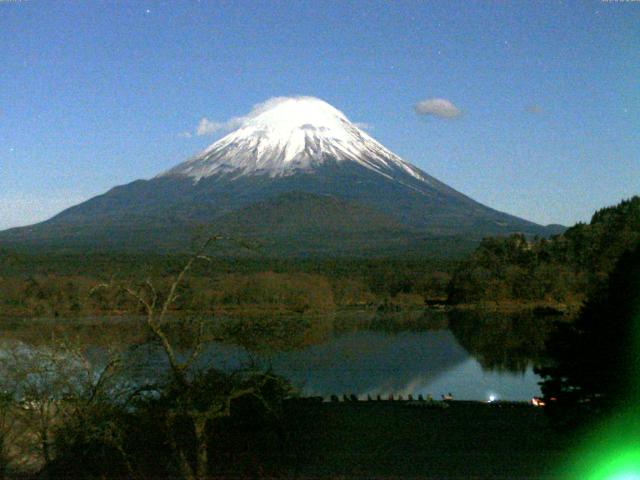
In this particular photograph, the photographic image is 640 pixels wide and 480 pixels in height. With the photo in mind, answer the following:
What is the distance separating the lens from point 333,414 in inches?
468

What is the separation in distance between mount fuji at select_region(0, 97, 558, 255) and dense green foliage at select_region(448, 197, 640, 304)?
2521 centimetres

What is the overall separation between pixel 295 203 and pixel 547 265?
161 feet

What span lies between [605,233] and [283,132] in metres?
79.7

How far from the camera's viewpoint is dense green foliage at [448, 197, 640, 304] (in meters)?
39.3

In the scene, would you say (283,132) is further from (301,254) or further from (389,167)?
(301,254)

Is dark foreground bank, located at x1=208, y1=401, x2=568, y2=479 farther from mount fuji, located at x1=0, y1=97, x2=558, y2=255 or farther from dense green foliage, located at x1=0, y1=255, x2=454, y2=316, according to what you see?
mount fuji, located at x1=0, y1=97, x2=558, y2=255

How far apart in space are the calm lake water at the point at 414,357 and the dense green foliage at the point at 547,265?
4.63m

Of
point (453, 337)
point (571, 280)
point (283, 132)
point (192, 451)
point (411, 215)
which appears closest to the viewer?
point (192, 451)

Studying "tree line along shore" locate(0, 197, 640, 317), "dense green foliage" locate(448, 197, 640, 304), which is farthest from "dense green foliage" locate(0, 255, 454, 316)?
"dense green foliage" locate(448, 197, 640, 304)

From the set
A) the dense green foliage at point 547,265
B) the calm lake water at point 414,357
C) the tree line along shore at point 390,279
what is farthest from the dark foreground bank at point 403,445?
the dense green foliage at point 547,265

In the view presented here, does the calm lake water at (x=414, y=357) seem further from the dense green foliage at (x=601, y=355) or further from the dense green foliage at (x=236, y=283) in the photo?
the dense green foliage at (x=601, y=355)

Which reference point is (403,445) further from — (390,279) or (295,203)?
(295,203)

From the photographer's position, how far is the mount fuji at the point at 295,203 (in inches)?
3049

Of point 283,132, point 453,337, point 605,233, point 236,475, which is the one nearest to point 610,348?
point 236,475
